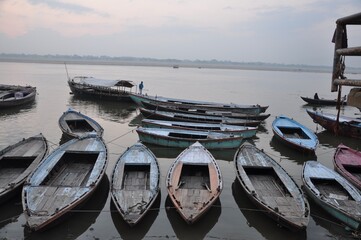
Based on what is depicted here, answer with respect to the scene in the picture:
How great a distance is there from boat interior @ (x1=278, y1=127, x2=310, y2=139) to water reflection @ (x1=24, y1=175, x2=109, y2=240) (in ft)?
51.0

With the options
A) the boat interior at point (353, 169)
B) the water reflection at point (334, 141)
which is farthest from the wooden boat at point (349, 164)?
the water reflection at point (334, 141)

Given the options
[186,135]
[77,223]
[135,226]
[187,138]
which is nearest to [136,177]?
[135,226]

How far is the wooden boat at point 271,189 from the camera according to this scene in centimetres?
1114

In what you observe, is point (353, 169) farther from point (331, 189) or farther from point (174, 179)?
point (174, 179)

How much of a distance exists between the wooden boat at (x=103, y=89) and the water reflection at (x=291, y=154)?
2111cm

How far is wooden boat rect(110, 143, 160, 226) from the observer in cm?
1102

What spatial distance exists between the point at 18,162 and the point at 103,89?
26189 millimetres

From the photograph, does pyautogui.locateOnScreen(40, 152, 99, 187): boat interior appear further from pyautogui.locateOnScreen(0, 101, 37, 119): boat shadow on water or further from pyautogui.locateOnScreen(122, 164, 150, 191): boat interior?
pyautogui.locateOnScreen(0, 101, 37, 119): boat shadow on water

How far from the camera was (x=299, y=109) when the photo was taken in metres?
40.7

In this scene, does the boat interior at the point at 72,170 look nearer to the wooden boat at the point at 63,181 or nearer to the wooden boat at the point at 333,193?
the wooden boat at the point at 63,181

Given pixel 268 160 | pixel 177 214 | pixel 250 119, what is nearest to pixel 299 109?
pixel 250 119

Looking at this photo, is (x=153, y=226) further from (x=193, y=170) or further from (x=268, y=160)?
(x=268, y=160)

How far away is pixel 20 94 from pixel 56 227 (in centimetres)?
2805

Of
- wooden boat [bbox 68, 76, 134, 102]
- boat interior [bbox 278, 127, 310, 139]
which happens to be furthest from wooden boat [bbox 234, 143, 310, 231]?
wooden boat [bbox 68, 76, 134, 102]
